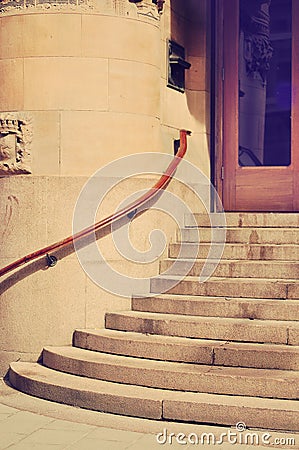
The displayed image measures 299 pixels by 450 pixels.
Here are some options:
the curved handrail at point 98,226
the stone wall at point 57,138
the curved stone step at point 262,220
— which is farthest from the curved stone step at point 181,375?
the curved stone step at point 262,220

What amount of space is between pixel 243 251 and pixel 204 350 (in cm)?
171

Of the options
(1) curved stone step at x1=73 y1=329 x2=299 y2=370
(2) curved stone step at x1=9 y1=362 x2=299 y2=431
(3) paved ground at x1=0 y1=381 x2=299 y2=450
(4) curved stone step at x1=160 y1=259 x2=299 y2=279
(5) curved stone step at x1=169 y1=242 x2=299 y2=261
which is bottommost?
(3) paved ground at x1=0 y1=381 x2=299 y2=450

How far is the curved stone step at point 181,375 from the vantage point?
6.57m

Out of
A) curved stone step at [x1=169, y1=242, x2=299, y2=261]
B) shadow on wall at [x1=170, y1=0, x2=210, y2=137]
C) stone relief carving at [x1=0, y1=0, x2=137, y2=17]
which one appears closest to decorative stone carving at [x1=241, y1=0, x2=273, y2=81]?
shadow on wall at [x1=170, y1=0, x2=210, y2=137]

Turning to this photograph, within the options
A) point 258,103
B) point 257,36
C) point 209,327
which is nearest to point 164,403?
point 209,327

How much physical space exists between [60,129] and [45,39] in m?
0.88

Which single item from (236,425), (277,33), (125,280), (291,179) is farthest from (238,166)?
(236,425)

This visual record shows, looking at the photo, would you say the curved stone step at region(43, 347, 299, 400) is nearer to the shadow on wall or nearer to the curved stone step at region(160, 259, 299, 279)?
the curved stone step at region(160, 259, 299, 279)

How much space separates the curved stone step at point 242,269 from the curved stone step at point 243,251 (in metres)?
0.11

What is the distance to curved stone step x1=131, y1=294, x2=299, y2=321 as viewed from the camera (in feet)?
24.6

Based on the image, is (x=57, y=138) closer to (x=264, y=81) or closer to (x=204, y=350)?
(x=204, y=350)

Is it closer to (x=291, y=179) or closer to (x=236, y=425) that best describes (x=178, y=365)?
(x=236, y=425)

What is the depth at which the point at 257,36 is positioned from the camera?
34.1 feet

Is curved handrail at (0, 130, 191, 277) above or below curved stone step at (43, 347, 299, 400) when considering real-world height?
above
